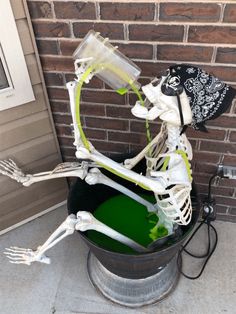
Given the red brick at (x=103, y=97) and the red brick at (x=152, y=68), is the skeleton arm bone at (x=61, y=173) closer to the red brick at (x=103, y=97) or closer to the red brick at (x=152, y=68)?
the red brick at (x=103, y=97)

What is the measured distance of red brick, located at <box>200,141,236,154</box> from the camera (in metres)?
1.43

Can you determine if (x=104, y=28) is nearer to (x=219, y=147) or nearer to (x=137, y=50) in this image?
(x=137, y=50)

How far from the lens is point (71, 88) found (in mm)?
981

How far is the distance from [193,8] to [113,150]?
0.76 m

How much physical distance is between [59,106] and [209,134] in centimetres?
71

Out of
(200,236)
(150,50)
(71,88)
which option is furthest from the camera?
(200,236)

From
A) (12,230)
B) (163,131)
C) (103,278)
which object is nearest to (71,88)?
(163,131)

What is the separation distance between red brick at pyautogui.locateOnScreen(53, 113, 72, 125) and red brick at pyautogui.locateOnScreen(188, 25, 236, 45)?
68 cm

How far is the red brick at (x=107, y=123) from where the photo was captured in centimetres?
150

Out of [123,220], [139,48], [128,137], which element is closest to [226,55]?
[139,48]

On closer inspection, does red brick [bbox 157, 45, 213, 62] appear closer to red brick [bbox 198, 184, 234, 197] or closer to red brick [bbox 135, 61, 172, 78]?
red brick [bbox 135, 61, 172, 78]

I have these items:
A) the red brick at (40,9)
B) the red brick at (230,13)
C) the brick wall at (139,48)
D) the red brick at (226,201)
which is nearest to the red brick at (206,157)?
the brick wall at (139,48)

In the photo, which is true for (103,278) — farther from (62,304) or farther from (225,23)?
(225,23)

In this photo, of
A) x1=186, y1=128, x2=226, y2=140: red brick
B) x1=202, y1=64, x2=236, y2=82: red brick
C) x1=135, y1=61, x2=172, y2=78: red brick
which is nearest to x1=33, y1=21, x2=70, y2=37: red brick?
x1=135, y1=61, x2=172, y2=78: red brick
